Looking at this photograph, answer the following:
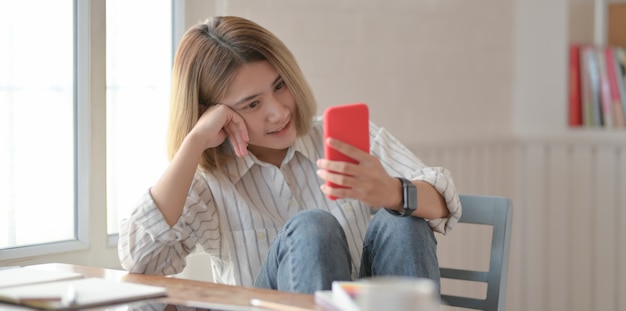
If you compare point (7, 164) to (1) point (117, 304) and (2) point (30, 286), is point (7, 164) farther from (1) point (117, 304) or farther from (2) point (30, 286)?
(1) point (117, 304)

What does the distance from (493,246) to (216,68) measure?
65 centimetres

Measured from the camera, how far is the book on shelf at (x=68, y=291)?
3.90 feet

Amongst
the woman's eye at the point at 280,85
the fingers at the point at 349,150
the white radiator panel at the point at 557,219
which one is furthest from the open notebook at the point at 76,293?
Result: the white radiator panel at the point at 557,219

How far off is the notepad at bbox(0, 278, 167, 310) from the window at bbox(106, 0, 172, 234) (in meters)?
0.69

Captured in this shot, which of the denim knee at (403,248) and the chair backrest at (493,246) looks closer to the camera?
the denim knee at (403,248)

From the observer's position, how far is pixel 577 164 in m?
3.00

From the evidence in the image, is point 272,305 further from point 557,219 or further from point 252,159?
point 557,219

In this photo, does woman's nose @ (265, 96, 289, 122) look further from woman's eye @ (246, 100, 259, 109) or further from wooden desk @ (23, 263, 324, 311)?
wooden desk @ (23, 263, 324, 311)

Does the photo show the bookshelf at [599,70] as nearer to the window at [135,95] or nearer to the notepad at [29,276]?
the window at [135,95]

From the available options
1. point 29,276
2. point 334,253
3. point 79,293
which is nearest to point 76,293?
point 79,293

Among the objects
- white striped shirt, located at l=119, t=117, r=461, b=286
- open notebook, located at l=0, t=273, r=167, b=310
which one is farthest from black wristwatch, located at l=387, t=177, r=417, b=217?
open notebook, located at l=0, t=273, r=167, b=310

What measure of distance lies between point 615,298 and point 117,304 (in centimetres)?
221

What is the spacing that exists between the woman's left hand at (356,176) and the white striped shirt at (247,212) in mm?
200

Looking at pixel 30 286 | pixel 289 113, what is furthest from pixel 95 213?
pixel 30 286
